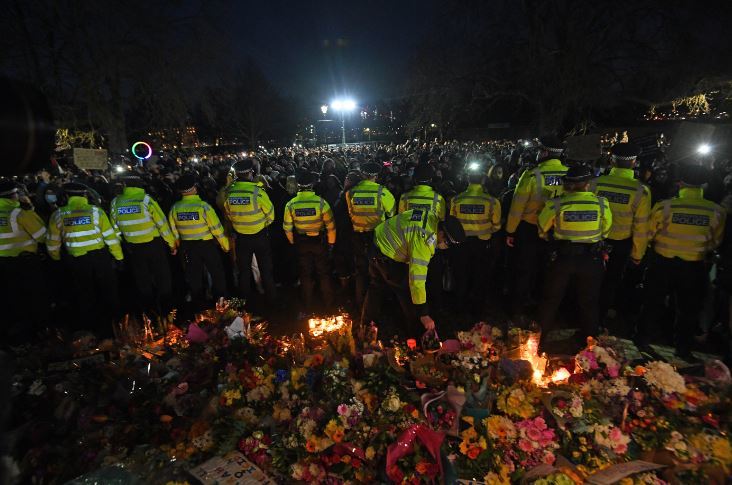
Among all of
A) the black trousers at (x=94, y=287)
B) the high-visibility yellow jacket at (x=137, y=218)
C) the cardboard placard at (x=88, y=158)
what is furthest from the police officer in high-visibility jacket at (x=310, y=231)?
the cardboard placard at (x=88, y=158)

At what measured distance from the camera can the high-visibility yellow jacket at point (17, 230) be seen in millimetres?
4988

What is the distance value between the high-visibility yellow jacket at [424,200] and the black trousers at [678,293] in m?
2.61

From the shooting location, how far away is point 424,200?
16.8ft

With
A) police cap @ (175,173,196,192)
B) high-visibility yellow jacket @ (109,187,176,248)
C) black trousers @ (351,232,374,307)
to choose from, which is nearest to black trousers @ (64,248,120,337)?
high-visibility yellow jacket @ (109,187,176,248)

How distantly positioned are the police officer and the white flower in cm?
708

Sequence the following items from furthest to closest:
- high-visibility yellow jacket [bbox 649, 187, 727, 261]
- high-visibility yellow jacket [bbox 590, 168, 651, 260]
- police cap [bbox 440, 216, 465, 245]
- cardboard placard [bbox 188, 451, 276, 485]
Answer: high-visibility yellow jacket [bbox 590, 168, 651, 260]
high-visibility yellow jacket [bbox 649, 187, 727, 261]
police cap [bbox 440, 216, 465, 245]
cardboard placard [bbox 188, 451, 276, 485]

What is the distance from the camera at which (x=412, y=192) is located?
532cm

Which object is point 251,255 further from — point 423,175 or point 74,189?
point 423,175

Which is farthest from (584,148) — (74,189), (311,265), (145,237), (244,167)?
(74,189)

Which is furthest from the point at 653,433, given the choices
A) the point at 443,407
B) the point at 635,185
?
the point at 635,185

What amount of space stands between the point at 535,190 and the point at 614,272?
1569 millimetres

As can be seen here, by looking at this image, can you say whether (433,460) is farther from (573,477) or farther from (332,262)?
(332,262)

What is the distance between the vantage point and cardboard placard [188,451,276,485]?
102 inches

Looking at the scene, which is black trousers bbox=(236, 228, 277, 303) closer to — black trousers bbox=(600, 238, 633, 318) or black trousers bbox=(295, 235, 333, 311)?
black trousers bbox=(295, 235, 333, 311)
